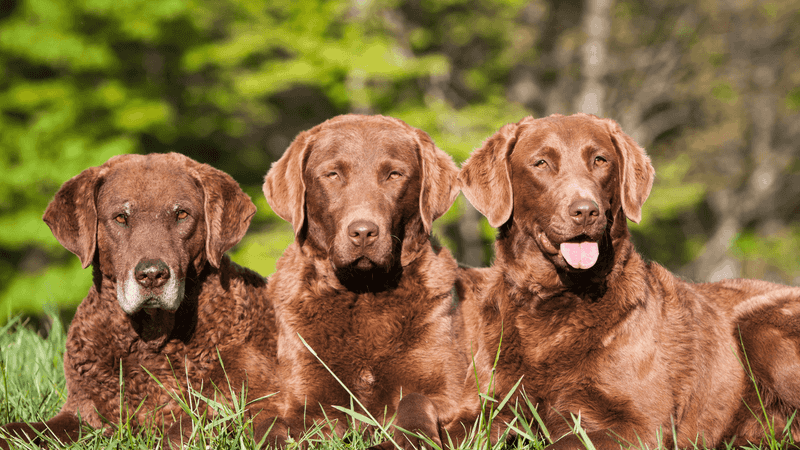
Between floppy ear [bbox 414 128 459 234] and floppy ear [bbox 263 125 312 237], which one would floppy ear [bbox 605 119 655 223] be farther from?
floppy ear [bbox 263 125 312 237]

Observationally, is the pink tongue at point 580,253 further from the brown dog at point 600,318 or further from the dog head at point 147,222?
the dog head at point 147,222

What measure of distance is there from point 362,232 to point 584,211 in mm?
1138

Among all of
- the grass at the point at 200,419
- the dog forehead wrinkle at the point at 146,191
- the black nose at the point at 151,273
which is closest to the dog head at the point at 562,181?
the grass at the point at 200,419

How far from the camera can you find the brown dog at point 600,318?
3.47 meters

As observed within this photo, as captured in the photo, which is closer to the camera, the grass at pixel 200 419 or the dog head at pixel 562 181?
the grass at pixel 200 419

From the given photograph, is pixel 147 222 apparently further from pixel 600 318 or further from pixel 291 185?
pixel 600 318

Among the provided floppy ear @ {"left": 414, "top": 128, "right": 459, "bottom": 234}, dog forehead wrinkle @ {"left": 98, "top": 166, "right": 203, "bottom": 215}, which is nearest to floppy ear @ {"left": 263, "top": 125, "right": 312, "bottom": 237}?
dog forehead wrinkle @ {"left": 98, "top": 166, "right": 203, "bottom": 215}

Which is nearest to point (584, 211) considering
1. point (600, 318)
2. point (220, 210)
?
point (600, 318)

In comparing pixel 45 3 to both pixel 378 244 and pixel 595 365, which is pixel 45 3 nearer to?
pixel 378 244

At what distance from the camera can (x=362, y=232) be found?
3670 millimetres

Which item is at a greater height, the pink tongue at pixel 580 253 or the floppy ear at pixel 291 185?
the floppy ear at pixel 291 185

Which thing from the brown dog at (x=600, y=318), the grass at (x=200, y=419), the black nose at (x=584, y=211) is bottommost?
the grass at (x=200, y=419)

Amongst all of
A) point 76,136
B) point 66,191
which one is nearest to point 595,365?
point 66,191

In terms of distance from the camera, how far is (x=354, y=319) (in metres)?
3.96
